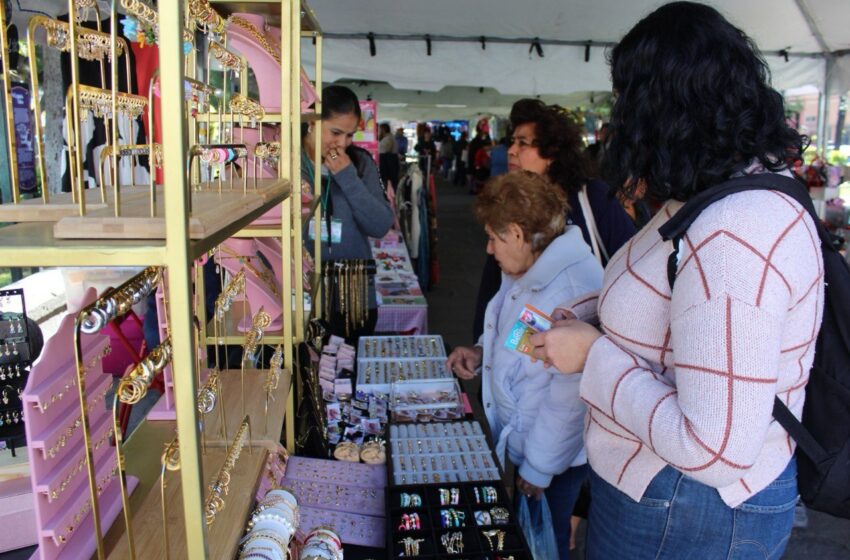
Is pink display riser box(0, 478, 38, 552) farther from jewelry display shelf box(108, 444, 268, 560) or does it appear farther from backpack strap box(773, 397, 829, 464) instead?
backpack strap box(773, 397, 829, 464)

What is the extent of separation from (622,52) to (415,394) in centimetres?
136

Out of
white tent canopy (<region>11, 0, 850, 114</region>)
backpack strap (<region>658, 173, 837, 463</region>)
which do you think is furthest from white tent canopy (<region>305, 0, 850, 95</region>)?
backpack strap (<region>658, 173, 837, 463</region>)

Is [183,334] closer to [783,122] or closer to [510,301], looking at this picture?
[783,122]

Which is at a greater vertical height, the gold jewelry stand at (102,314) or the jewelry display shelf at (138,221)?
the jewelry display shelf at (138,221)

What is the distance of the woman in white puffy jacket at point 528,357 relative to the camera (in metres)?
1.73

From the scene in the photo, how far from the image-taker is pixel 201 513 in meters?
0.68

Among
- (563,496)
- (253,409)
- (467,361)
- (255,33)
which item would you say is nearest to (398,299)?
(467,361)

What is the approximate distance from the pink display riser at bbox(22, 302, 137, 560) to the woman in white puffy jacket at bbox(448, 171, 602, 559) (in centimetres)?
115

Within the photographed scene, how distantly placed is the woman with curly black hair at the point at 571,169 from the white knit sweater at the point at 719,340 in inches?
52.4

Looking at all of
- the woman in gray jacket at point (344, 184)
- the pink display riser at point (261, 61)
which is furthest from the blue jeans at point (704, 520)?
the woman in gray jacket at point (344, 184)

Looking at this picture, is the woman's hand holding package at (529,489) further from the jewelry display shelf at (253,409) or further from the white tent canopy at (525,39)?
the white tent canopy at (525,39)

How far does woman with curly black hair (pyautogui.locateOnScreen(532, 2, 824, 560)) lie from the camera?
0.84 m

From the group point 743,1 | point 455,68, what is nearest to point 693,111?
point 743,1

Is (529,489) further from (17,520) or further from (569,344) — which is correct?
(17,520)
